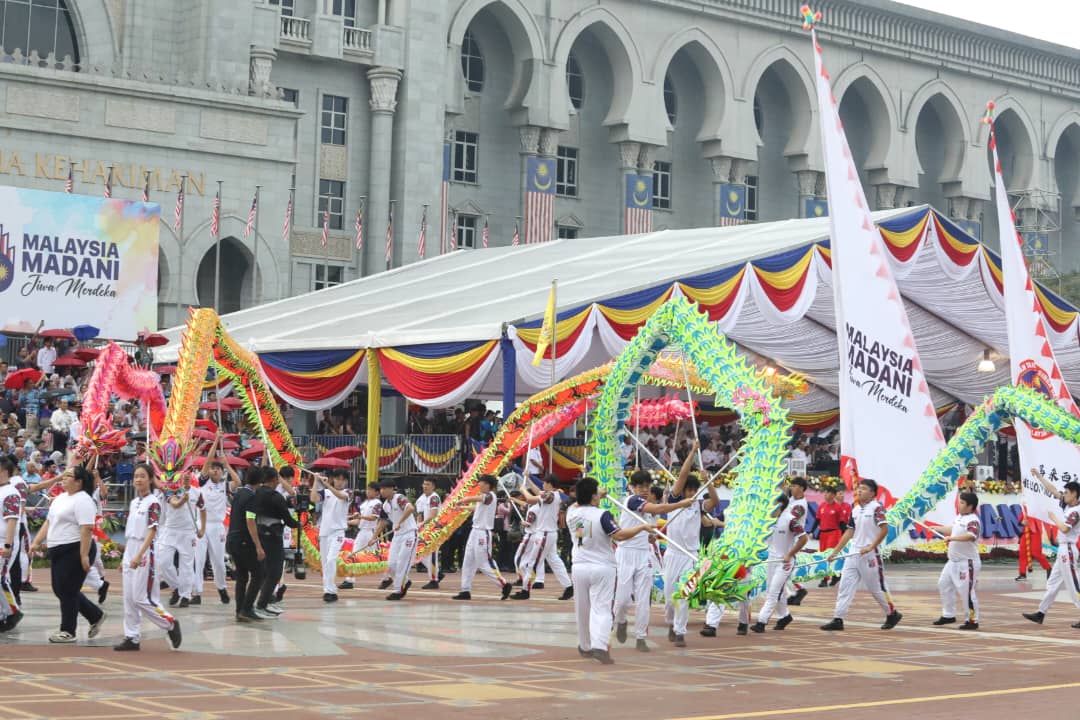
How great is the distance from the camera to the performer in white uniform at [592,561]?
44.9 feet

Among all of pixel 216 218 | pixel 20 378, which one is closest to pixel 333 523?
pixel 20 378

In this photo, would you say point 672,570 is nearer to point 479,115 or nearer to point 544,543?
point 544,543

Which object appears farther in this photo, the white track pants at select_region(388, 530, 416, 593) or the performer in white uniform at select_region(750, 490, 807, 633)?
the white track pants at select_region(388, 530, 416, 593)

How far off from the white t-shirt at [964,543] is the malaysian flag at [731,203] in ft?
143

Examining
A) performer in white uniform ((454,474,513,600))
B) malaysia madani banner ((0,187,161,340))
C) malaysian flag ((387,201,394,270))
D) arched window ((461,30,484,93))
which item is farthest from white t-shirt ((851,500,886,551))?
arched window ((461,30,484,93))

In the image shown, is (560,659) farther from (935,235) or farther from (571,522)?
(935,235)

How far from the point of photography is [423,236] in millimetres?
49406

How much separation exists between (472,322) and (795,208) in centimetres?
3987

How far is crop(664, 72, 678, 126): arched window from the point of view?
6200cm

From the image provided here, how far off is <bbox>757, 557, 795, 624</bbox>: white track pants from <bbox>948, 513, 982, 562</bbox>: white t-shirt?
197 centimetres

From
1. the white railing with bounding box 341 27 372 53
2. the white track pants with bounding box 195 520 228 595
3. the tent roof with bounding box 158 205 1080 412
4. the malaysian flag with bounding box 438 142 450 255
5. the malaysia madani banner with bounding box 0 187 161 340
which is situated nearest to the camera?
the white track pants with bounding box 195 520 228 595

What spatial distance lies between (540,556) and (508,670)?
8442 millimetres

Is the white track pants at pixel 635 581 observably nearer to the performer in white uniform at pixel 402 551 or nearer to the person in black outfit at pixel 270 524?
the person in black outfit at pixel 270 524

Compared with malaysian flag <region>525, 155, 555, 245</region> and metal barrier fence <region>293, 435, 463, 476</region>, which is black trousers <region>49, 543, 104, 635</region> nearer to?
metal barrier fence <region>293, 435, 463, 476</region>
